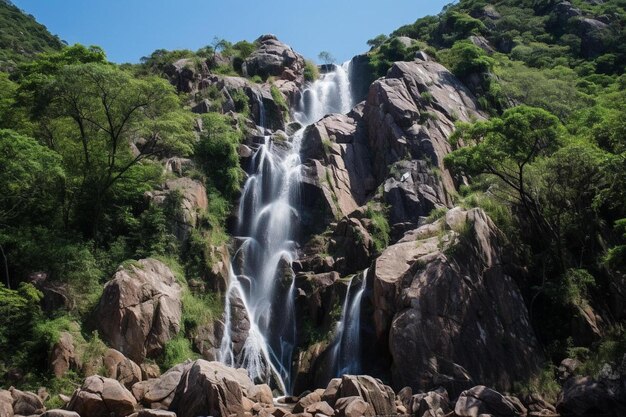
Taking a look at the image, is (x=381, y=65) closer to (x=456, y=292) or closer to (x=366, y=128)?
(x=366, y=128)

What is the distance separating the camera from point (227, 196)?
34594 mm

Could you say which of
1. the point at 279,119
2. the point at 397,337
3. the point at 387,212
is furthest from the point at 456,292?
the point at 279,119

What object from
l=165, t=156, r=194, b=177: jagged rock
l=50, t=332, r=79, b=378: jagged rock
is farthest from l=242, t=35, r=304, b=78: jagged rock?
l=50, t=332, r=79, b=378: jagged rock

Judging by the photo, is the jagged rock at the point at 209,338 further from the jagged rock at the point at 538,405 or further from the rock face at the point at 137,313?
the jagged rock at the point at 538,405

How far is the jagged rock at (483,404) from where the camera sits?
729 inches

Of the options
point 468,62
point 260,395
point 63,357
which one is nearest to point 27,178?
point 63,357

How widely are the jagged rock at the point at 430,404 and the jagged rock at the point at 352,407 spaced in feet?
6.15

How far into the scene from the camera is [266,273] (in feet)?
102

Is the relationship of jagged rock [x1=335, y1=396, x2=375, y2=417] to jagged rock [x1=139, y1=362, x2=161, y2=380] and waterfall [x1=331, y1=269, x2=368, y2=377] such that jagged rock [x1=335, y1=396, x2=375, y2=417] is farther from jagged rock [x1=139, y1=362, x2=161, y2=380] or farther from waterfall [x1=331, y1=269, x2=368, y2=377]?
jagged rock [x1=139, y1=362, x2=161, y2=380]

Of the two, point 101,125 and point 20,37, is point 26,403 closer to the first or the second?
point 101,125

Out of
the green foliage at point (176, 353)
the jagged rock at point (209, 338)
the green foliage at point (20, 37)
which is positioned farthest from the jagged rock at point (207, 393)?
the green foliage at point (20, 37)

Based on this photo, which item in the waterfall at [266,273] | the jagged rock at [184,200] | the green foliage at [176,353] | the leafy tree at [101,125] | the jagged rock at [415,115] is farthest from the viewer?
the jagged rock at [415,115]

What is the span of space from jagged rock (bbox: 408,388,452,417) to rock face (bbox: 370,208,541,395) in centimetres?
158

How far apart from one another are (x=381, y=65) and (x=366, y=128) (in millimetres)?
16866
